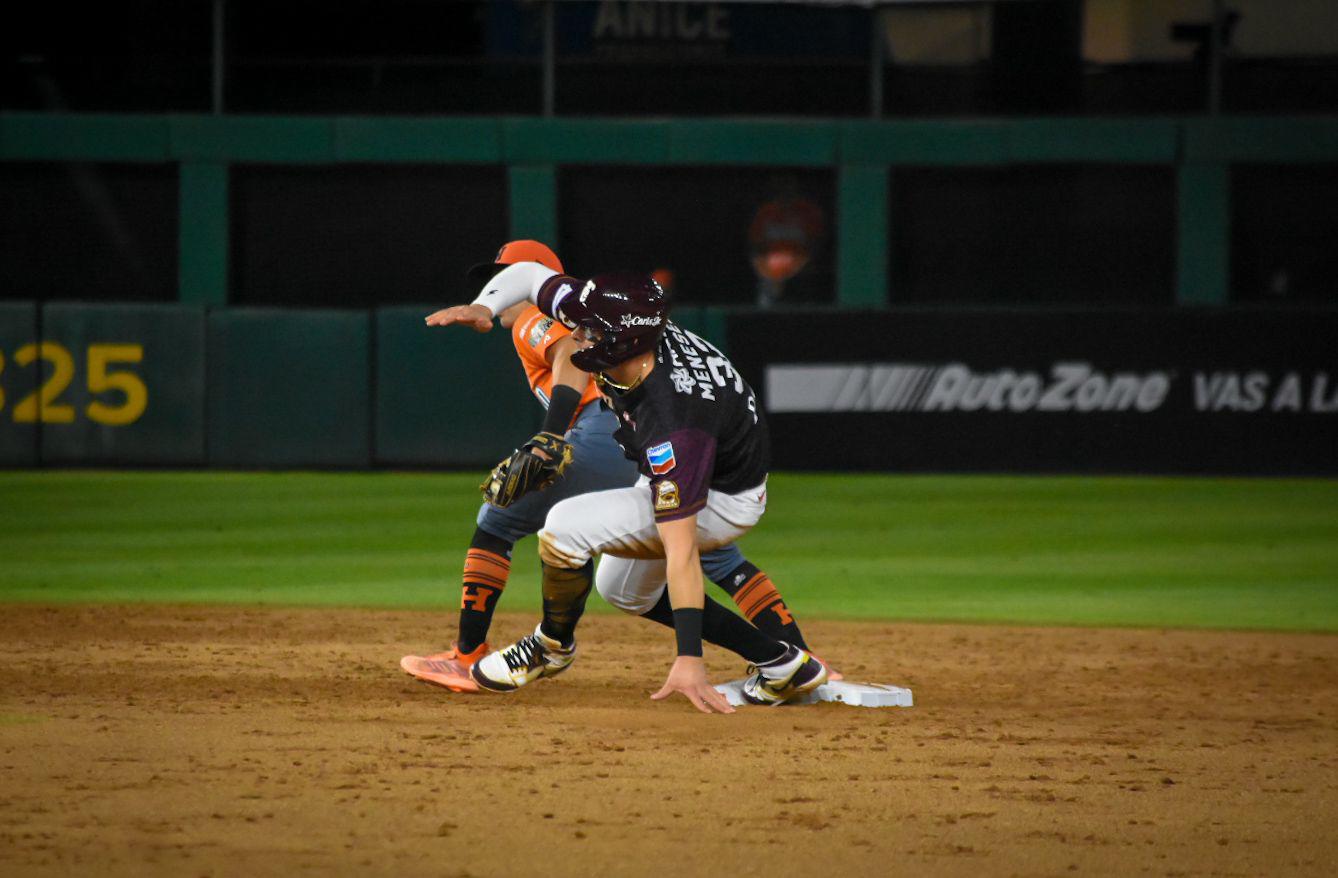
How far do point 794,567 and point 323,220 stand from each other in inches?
417

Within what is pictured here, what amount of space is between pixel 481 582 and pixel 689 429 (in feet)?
3.91

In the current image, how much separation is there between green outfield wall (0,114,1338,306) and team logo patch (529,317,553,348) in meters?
11.8

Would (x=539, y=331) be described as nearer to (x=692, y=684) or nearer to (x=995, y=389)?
(x=692, y=684)

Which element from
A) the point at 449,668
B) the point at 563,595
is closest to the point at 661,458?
the point at 563,595

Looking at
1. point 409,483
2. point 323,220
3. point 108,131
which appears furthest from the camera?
point 323,220

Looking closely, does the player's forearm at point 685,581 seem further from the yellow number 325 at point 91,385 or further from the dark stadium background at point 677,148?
the dark stadium background at point 677,148

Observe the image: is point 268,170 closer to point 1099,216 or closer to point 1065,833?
point 1099,216

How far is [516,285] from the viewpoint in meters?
5.82

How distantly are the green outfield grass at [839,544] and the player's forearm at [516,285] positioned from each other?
2.82 m

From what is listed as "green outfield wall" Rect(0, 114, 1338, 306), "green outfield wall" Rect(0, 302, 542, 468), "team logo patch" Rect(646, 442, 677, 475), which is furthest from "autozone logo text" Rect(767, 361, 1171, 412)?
"team logo patch" Rect(646, 442, 677, 475)

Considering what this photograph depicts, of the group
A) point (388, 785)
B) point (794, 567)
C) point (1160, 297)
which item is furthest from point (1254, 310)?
point (388, 785)

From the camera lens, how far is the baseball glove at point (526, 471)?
563 cm

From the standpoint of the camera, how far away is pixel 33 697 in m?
5.86

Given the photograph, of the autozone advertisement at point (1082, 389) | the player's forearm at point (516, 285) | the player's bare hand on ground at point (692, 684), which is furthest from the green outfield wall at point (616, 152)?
the player's bare hand on ground at point (692, 684)
